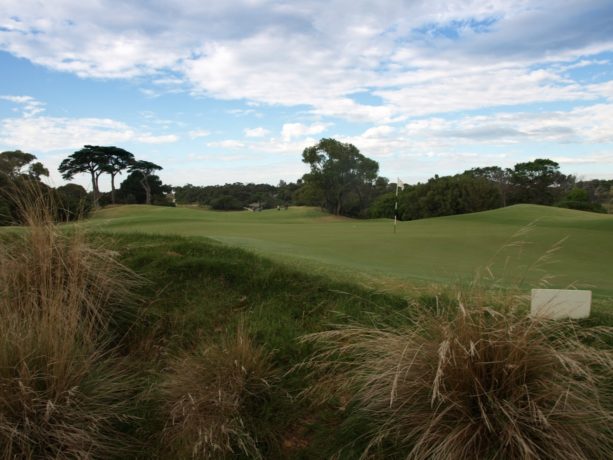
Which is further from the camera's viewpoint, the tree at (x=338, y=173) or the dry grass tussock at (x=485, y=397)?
the tree at (x=338, y=173)

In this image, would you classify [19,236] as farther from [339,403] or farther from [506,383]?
[506,383]

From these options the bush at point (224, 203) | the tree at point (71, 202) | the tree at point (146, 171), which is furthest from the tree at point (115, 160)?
the tree at point (71, 202)

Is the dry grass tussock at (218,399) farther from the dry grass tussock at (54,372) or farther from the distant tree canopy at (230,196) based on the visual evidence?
the distant tree canopy at (230,196)

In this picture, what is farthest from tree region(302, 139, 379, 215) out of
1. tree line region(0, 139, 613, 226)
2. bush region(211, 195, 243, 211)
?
bush region(211, 195, 243, 211)

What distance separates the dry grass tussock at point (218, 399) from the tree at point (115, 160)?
47387 mm

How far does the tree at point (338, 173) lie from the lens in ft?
170

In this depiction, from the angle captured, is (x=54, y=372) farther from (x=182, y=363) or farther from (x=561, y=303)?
(x=561, y=303)

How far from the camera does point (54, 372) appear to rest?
11.5 ft

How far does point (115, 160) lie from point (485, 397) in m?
50.8

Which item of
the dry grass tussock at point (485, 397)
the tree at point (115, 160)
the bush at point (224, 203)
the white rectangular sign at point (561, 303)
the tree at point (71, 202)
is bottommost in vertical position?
the bush at point (224, 203)

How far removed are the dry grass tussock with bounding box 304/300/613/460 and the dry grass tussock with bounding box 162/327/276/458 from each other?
Answer: 2.85 feet

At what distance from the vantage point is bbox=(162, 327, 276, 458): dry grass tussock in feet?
11.1

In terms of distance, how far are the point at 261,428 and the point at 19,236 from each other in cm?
419

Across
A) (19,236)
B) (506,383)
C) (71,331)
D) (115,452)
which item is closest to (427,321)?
(506,383)
